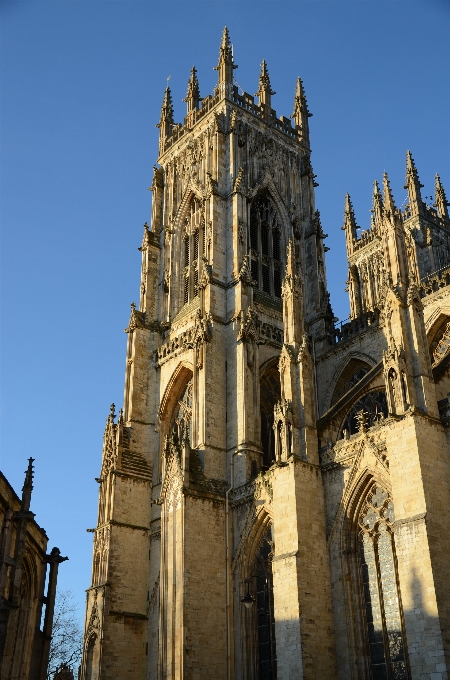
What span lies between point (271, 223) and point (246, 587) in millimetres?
19986

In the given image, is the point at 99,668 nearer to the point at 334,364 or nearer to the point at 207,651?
the point at 207,651

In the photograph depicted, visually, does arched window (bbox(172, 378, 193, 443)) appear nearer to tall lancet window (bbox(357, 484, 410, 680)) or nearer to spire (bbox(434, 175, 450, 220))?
tall lancet window (bbox(357, 484, 410, 680))

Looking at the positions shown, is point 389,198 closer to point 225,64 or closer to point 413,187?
point 225,64

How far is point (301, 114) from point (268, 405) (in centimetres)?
2043

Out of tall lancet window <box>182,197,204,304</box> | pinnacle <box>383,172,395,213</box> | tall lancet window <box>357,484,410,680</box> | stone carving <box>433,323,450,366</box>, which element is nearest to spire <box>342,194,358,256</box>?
tall lancet window <box>182,197,204,304</box>

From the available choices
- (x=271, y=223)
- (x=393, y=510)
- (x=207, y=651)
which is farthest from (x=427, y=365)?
(x=271, y=223)

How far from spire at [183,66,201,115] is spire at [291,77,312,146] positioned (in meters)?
5.87

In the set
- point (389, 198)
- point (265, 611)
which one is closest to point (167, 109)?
point (389, 198)

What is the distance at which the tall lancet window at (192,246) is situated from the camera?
3994 centimetres

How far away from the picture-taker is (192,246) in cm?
4097

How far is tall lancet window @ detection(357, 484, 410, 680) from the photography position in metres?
22.8

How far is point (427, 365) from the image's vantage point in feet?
78.1

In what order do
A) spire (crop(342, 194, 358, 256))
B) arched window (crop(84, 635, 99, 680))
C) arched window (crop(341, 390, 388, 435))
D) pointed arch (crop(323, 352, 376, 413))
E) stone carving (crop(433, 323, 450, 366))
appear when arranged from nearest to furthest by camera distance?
arched window (crop(84, 635, 99, 680)), arched window (crop(341, 390, 388, 435)), stone carving (crop(433, 323, 450, 366)), pointed arch (crop(323, 352, 376, 413)), spire (crop(342, 194, 358, 256))

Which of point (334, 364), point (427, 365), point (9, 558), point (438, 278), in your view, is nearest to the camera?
point (9, 558)
